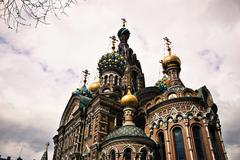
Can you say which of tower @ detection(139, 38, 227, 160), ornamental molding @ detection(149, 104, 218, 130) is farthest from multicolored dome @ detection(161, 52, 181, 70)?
ornamental molding @ detection(149, 104, 218, 130)

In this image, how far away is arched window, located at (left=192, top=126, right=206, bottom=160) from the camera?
1366cm

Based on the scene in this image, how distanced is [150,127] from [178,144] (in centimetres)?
238

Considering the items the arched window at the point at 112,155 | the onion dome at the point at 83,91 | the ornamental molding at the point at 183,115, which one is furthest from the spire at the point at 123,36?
the arched window at the point at 112,155

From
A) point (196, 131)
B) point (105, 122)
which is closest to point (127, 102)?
point (105, 122)

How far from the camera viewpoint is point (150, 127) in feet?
52.9

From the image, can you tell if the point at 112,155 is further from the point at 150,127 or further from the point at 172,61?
the point at 172,61

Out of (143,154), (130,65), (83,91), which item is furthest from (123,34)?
(143,154)

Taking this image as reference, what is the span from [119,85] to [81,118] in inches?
236

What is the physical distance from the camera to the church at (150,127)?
13938mm

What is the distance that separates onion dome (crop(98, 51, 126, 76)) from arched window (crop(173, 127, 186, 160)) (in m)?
11.3

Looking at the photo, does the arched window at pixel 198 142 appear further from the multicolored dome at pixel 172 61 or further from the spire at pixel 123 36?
the spire at pixel 123 36

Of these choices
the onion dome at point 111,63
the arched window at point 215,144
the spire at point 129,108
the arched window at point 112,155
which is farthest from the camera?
the onion dome at point 111,63

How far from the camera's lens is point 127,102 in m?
17.3

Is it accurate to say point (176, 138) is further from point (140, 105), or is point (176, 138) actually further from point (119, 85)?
point (119, 85)
